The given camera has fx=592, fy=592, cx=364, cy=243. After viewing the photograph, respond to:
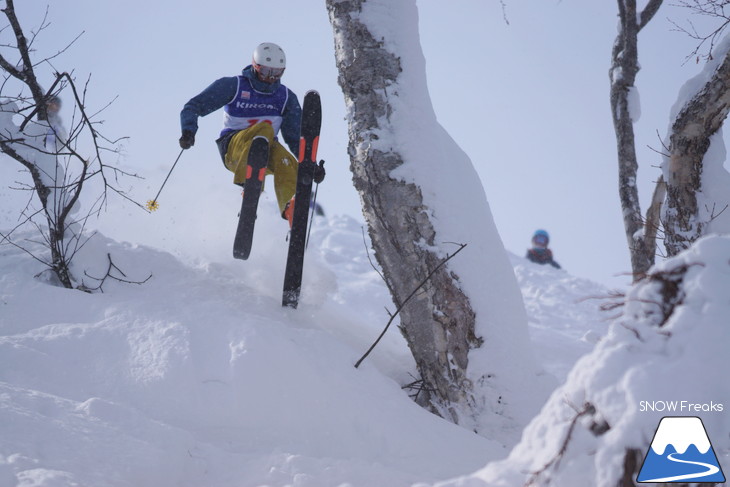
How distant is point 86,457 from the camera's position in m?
2.10

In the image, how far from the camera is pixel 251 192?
13.8 ft

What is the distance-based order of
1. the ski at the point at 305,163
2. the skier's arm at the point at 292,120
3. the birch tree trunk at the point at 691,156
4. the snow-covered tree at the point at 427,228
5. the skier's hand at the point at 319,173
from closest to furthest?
the snow-covered tree at the point at 427,228, the birch tree trunk at the point at 691,156, the ski at the point at 305,163, the skier's hand at the point at 319,173, the skier's arm at the point at 292,120

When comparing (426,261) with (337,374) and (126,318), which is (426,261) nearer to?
(337,374)

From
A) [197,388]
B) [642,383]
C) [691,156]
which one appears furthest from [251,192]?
[642,383]

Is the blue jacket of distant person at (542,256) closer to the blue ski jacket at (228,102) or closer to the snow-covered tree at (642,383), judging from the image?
the blue ski jacket at (228,102)

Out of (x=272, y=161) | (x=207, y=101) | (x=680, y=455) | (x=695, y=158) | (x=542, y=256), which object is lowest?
(x=680, y=455)

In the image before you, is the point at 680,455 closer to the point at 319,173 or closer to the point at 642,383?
the point at 642,383

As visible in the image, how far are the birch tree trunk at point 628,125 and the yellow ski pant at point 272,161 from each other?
2934 mm

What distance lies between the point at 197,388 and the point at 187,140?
2200 mm

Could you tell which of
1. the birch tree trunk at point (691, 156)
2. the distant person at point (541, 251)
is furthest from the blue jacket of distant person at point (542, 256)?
the birch tree trunk at point (691, 156)

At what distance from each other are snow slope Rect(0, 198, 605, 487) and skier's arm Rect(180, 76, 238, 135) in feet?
3.31

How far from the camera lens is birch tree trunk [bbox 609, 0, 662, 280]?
505 cm

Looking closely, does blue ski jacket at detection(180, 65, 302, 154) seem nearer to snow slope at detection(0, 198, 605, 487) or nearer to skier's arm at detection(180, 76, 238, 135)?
skier's arm at detection(180, 76, 238, 135)

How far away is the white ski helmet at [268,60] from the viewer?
458 cm
